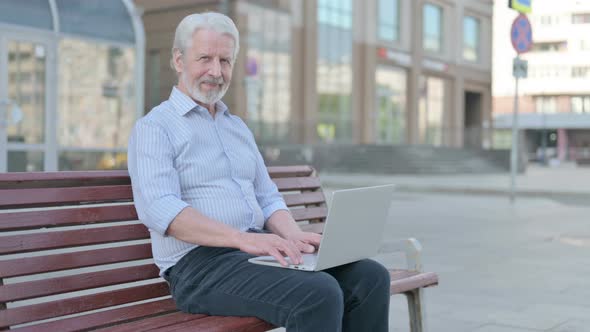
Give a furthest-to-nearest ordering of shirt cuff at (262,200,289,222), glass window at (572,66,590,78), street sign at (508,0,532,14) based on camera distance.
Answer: glass window at (572,66,590,78) → street sign at (508,0,532,14) → shirt cuff at (262,200,289,222)

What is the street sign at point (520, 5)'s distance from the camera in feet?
47.9

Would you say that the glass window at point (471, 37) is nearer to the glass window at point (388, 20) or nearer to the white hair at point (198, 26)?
the glass window at point (388, 20)

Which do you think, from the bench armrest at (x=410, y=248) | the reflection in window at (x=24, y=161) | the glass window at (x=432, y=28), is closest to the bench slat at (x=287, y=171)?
the bench armrest at (x=410, y=248)

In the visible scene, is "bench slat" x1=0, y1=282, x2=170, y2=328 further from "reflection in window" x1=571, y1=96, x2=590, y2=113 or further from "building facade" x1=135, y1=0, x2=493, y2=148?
"reflection in window" x1=571, y1=96, x2=590, y2=113

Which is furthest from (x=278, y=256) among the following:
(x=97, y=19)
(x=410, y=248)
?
(x=97, y=19)

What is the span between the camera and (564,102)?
8706 centimetres

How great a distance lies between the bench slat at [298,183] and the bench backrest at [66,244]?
0.96 metres

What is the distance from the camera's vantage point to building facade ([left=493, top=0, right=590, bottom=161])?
84125mm

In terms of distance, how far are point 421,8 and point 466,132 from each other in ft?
29.8

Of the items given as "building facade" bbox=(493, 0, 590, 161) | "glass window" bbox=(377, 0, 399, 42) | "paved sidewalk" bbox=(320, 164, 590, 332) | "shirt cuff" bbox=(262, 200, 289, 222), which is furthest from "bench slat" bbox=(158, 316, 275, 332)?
"building facade" bbox=(493, 0, 590, 161)

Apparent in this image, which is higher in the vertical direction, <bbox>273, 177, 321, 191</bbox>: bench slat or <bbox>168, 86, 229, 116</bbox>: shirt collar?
<bbox>168, 86, 229, 116</bbox>: shirt collar

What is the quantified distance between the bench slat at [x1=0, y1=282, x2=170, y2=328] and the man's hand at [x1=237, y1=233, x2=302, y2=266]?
0.57m

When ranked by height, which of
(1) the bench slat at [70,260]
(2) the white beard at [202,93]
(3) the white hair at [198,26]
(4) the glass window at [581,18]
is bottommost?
(1) the bench slat at [70,260]

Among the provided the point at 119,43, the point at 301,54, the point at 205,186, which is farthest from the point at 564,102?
the point at 205,186
